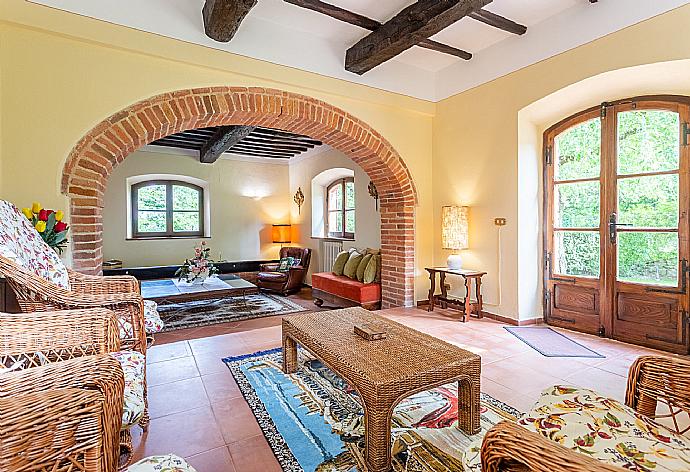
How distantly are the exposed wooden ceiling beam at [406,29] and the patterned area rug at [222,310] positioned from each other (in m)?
3.46

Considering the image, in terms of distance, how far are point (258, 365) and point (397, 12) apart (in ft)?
11.1

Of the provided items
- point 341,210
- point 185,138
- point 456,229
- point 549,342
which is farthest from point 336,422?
point 185,138

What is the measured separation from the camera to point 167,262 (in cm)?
750

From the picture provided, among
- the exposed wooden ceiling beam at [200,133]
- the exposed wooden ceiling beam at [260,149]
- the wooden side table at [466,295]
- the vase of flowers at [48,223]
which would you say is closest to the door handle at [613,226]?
the wooden side table at [466,295]

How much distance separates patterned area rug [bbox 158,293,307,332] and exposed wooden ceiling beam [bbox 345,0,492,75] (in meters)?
3.46

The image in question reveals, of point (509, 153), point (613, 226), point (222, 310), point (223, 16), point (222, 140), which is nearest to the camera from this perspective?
point (223, 16)

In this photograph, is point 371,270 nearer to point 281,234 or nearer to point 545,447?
point 281,234

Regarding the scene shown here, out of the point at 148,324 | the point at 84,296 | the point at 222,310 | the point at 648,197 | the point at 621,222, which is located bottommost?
the point at 222,310

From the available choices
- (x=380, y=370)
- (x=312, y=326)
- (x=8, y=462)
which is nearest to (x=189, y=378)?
(x=312, y=326)

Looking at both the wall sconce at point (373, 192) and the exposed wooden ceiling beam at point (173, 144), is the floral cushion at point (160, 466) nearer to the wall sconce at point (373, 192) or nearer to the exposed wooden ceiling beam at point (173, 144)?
the wall sconce at point (373, 192)

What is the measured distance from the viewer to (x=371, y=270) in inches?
205

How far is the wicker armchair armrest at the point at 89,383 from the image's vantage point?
0.98 m

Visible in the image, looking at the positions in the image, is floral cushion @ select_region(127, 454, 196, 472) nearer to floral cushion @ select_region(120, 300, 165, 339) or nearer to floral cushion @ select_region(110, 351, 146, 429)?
floral cushion @ select_region(110, 351, 146, 429)

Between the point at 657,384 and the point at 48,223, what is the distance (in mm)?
3561
